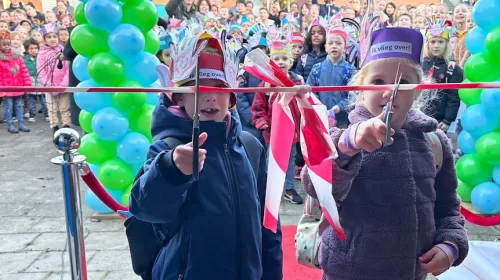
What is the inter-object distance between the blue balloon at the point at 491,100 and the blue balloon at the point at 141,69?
3043 mm

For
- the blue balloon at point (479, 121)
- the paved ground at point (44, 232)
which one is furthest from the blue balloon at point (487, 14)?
the paved ground at point (44, 232)

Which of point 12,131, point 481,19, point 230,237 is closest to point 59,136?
point 230,237

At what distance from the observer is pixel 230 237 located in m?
1.71

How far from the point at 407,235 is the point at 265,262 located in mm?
553

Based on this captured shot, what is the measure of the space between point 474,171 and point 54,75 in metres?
6.77

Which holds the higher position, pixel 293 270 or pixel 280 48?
pixel 280 48

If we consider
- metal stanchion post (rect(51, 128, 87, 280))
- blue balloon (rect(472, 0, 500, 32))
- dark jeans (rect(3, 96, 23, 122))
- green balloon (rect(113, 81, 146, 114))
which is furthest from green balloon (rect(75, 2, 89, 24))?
dark jeans (rect(3, 96, 23, 122))

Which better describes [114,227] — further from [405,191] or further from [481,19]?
[481,19]

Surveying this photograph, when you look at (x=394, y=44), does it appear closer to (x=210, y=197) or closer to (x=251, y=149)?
(x=251, y=149)

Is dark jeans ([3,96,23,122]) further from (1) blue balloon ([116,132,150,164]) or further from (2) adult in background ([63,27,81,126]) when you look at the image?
(1) blue balloon ([116,132,150,164])

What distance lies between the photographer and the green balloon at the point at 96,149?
436 centimetres

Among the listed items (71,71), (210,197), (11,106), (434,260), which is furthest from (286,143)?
(11,106)

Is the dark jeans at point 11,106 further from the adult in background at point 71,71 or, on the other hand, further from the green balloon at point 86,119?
the green balloon at point 86,119

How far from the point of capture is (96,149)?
438 centimetres
